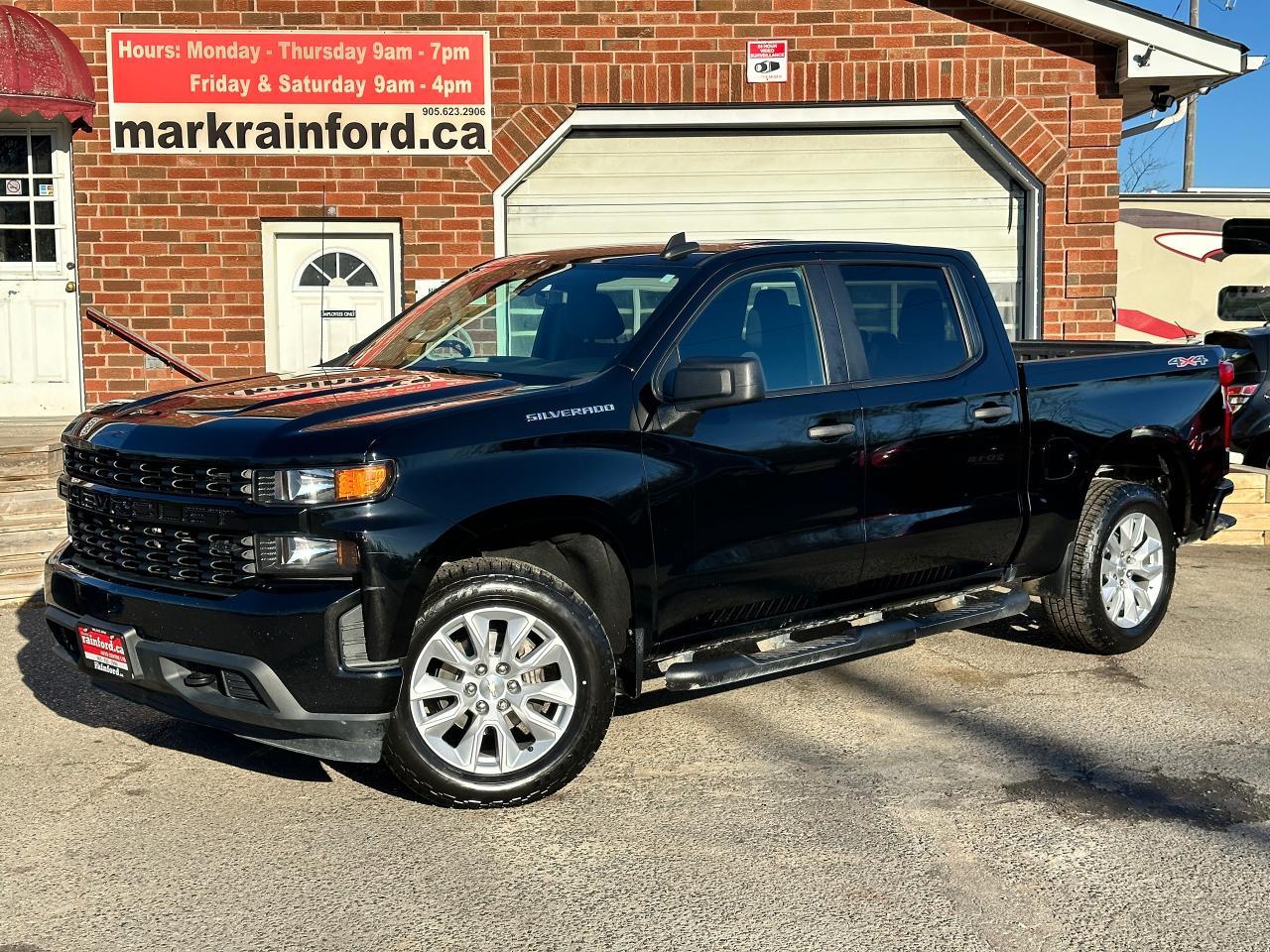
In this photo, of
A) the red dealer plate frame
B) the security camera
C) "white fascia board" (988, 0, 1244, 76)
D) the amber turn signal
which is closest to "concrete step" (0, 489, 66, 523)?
the red dealer plate frame

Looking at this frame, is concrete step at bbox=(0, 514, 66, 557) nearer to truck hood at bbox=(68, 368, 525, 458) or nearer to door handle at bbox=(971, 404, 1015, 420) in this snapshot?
truck hood at bbox=(68, 368, 525, 458)

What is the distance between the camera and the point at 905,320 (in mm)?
5992

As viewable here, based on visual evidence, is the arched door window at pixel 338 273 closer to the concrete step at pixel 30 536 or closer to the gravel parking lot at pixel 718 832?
the concrete step at pixel 30 536

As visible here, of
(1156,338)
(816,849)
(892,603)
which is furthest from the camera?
(1156,338)

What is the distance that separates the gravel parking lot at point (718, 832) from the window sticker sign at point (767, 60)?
8.16m

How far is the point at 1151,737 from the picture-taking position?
17.8 ft

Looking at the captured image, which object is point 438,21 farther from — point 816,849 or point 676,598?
point 816,849

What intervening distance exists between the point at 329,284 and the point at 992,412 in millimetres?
8476

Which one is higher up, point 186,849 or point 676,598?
point 676,598

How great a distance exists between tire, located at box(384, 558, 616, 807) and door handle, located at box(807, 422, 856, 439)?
1.20 m

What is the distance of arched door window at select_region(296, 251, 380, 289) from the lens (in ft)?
42.9

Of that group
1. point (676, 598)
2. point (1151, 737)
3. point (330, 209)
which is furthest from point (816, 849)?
point (330, 209)

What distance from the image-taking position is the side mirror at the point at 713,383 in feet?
15.9

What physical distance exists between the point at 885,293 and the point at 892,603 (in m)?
1.32
